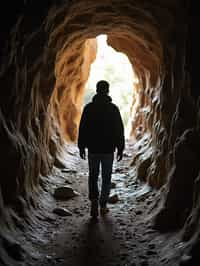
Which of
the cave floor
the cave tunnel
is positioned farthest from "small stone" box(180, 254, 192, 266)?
the cave floor

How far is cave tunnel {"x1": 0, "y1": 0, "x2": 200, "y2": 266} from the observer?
4.49 m

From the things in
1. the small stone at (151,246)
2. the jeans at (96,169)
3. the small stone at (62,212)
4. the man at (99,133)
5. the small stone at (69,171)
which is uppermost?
the man at (99,133)

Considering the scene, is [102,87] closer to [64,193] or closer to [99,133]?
[99,133]

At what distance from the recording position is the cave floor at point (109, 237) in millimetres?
4418

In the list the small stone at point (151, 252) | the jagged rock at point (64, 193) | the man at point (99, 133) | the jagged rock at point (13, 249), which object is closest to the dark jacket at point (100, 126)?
the man at point (99, 133)

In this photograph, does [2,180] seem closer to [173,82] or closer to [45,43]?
[45,43]

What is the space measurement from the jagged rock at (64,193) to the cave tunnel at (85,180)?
0.09 feet

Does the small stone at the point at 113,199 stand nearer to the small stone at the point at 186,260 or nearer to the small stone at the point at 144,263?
the small stone at the point at 144,263

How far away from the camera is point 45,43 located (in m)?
6.34

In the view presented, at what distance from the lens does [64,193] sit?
7.04m

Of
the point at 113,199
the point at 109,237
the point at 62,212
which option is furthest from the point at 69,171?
the point at 109,237

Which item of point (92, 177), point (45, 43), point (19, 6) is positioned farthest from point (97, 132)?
point (19, 6)

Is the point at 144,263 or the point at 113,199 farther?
the point at 113,199

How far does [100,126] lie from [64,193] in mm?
1803
